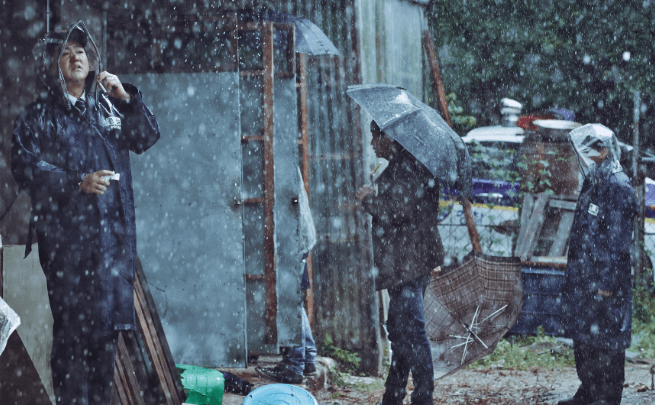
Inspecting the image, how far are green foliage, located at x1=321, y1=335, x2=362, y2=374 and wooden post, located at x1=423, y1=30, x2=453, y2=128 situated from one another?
2965mm

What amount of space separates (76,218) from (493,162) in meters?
6.27

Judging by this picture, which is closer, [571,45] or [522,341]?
[522,341]

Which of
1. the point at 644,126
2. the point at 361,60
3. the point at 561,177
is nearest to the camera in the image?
the point at 361,60

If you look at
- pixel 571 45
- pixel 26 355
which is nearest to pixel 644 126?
pixel 571 45

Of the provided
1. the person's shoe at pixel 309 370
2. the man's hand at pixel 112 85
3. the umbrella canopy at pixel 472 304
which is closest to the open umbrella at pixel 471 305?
the umbrella canopy at pixel 472 304

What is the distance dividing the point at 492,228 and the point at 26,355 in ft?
19.5

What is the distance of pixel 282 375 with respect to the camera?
5344mm

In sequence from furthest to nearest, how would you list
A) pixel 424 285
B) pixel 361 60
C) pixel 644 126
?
pixel 644 126
pixel 361 60
pixel 424 285

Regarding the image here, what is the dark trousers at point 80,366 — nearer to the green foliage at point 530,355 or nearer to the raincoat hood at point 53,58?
the raincoat hood at point 53,58

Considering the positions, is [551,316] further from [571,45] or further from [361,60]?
[571,45]

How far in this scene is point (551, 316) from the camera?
286 inches

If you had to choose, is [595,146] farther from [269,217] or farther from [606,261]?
[269,217]

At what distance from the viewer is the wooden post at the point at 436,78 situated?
7.64m

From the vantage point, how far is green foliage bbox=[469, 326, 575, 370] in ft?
22.2
